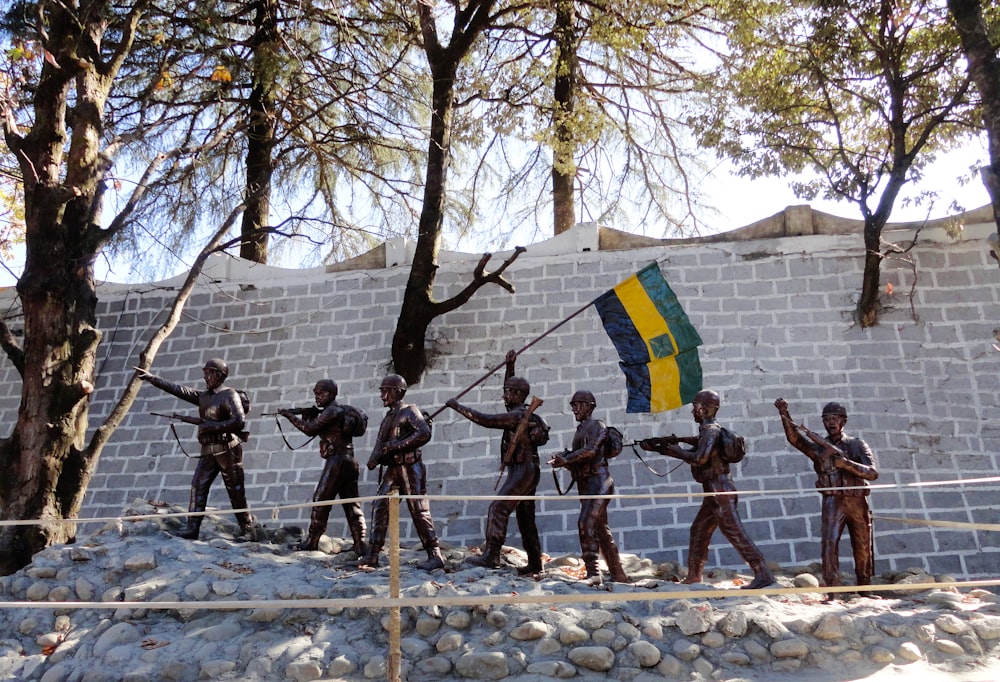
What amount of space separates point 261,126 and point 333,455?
6798mm

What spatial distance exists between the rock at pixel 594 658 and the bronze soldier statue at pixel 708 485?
1.97m

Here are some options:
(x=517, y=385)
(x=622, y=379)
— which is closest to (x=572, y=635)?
(x=517, y=385)

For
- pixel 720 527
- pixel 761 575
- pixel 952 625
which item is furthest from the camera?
pixel 720 527

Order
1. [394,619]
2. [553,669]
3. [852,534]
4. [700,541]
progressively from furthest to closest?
[700,541]
[852,534]
[553,669]
[394,619]

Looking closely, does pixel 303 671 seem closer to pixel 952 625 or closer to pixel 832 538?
pixel 952 625

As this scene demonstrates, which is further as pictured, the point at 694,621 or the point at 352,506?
the point at 352,506

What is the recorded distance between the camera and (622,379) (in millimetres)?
9867

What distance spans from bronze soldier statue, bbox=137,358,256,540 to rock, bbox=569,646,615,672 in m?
3.73

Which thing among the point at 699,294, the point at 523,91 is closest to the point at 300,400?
the point at 699,294

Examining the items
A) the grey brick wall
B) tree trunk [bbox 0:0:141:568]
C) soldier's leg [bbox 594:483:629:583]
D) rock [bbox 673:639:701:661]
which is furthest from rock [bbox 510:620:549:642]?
tree trunk [bbox 0:0:141:568]

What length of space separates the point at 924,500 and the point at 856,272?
249 centimetres

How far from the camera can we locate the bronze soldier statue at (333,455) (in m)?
8.03

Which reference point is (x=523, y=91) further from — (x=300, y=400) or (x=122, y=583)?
(x=122, y=583)

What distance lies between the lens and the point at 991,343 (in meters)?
9.46
